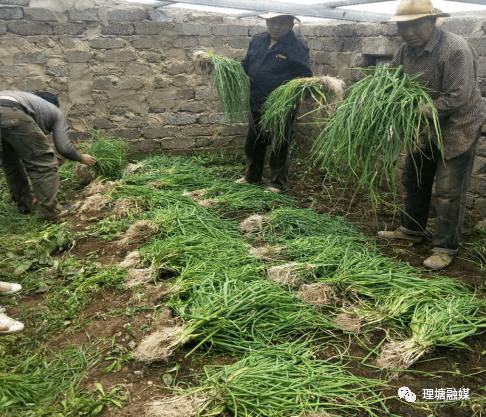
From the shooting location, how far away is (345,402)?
6.02 ft

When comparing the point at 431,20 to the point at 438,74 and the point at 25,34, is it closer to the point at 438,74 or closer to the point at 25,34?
the point at 438,74

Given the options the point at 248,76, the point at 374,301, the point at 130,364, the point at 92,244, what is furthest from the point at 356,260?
the point at 248,76

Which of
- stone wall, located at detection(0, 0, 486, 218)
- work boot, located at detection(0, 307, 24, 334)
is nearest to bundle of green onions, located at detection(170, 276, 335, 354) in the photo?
work boot, located at detection(0, 307, 24, 334)

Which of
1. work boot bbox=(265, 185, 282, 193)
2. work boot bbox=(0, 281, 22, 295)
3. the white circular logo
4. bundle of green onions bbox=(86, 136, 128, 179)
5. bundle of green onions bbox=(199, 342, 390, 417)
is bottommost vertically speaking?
work boot bbox=(0, 281, 22, 295)

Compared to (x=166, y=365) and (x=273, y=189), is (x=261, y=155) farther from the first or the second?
(x=166, y=365)

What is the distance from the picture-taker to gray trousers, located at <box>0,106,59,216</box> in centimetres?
352

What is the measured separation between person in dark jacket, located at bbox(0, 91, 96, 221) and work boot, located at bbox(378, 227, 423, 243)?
2849 millimetres

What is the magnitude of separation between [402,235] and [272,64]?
2.00m

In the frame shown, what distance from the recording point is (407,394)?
1.89 m

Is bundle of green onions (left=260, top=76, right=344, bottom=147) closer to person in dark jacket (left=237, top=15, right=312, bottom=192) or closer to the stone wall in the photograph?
person in dark jacket (left=237, top=15, right=312, bottom=192)

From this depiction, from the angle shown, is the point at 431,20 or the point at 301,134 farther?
the point at 301,134

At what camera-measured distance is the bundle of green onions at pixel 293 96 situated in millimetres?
3551

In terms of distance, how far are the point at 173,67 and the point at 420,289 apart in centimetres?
427

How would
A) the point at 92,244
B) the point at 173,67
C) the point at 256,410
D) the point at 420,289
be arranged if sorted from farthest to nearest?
the point at 173,67 → the point at 92,244 → the point at 420,289 → the point at 256,410
